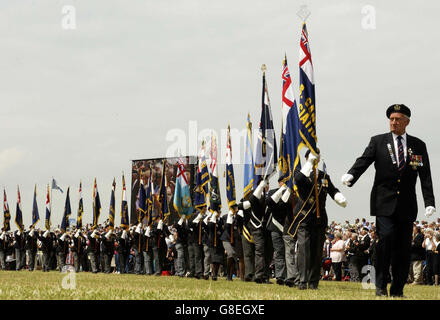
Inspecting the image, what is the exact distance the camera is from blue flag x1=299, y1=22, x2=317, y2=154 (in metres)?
12.5

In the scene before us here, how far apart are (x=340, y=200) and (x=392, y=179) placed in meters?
1.78

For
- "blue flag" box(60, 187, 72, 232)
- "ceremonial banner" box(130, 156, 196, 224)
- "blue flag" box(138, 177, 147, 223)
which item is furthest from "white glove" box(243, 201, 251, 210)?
"ceremonial banner" box(130, 156, 196, 224)

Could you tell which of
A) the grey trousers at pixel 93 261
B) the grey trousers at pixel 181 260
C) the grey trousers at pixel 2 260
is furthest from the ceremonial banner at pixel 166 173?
the grey trousers at pixel 181 260

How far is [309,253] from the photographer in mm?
11938

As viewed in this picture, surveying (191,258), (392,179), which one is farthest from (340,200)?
(191,258)

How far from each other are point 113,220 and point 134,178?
15727mm

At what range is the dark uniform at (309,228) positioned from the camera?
11.9 metres

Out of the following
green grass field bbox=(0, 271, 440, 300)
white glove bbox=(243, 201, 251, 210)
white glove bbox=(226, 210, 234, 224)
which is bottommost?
green grass field bbox=(0, 271, 440, 300)

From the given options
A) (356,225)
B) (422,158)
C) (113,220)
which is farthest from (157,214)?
(422,158)

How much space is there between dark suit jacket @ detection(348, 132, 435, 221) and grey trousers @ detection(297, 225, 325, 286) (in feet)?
8.60

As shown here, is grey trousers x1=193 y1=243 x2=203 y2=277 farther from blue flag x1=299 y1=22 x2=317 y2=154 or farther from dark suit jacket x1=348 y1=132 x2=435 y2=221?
dark suit jacket x1=348 y1=132 x2=435 y2=221

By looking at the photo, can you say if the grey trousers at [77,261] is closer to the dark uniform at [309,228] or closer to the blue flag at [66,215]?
the blue flag at [66,215]

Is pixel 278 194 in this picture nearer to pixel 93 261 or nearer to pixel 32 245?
pixel 93 261

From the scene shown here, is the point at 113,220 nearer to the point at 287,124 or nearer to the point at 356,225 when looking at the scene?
the point at 356,225
